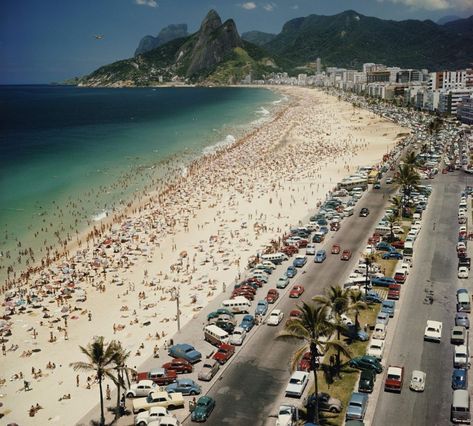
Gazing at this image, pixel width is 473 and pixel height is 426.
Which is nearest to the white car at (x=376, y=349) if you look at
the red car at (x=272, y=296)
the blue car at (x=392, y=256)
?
the red car at (x=272, y=296)

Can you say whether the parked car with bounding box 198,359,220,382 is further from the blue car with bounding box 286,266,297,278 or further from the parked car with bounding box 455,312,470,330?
the parked car with bounding box 455,312,470,330

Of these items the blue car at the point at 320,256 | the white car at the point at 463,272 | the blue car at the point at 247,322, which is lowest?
the blue car at the point at 247,322

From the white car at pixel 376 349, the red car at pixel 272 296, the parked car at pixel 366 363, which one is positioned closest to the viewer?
the parked car at pixel 366 363

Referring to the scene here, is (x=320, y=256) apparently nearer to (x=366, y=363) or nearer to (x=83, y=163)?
(x=366, y=363)

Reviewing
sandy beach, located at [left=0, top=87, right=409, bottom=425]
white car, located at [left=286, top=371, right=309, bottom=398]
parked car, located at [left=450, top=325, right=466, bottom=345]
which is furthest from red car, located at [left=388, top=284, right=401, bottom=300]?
sandy beach, located at [left=0, top=87, right=409, bottom=425]

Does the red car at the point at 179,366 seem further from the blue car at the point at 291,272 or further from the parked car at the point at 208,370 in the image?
the blue car at the point at 291,272

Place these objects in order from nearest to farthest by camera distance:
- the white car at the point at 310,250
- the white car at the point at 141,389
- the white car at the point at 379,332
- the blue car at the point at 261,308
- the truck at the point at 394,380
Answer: the truck at the point at 394,380
the white car at the point at 141,389
the white car at the point at 379,332
the blue car at the point at 261,308
the white car at the point at 310,250
